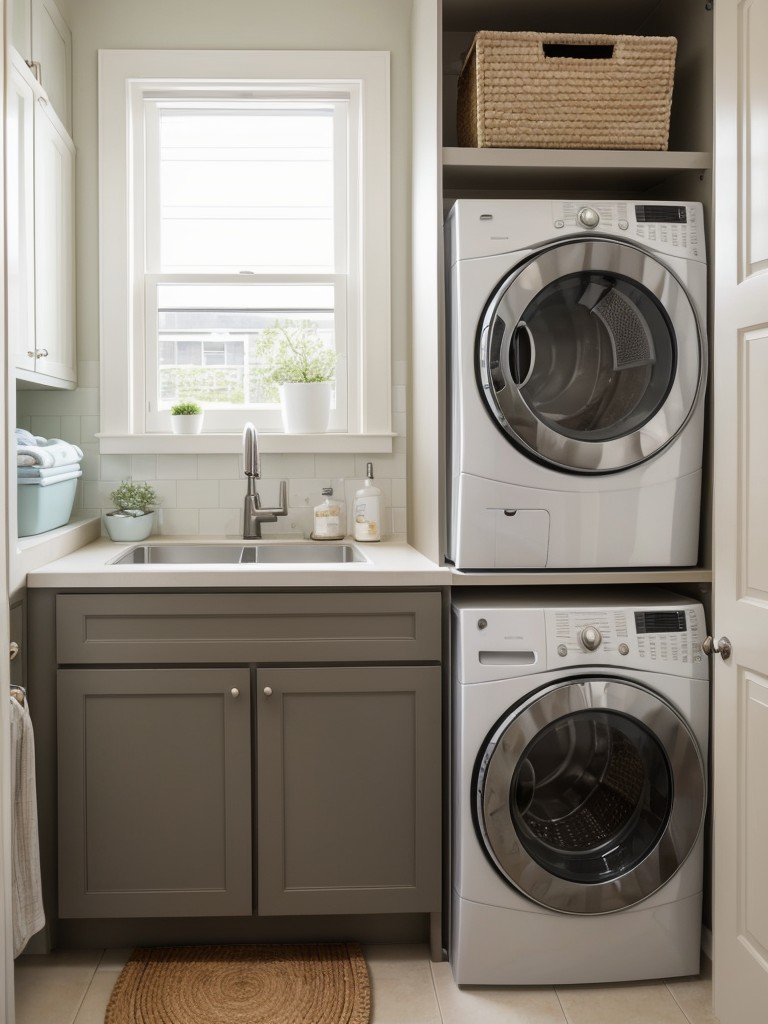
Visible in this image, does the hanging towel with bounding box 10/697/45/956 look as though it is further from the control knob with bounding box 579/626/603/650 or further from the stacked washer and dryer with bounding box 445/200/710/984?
the control knob with bounding box 579/626/603/650

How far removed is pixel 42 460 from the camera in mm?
2277

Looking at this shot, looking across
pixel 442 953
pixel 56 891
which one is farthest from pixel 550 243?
pixel 56 891

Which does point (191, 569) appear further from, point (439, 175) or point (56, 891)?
point (439, 175)

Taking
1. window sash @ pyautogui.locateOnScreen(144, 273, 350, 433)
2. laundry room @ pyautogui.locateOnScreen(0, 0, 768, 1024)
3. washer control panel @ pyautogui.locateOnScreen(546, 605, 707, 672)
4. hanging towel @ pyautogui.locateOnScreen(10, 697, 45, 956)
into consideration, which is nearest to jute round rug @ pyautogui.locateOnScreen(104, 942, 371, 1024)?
laundry room @ pyautogui.locateOnScreen(0, 0, 768, 1024)

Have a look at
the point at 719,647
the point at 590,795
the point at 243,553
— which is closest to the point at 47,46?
the point at 243,553

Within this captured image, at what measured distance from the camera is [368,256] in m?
2.79

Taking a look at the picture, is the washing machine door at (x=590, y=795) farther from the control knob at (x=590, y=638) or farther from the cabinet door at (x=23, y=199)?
the cabinet door at (x=23, y=199)

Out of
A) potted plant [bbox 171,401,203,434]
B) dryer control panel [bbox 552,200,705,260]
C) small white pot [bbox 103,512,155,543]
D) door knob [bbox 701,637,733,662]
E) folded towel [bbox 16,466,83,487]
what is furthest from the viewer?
potted plant [bbox 171,401,203,434]

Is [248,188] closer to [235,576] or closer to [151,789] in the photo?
[235,576]

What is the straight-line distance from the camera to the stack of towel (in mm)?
2254

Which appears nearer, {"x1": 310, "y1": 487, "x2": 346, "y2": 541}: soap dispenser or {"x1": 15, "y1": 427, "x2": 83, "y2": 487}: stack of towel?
{"x1": 15, "y1": 427, "x2": 83, "y2": 487}: stack of towel

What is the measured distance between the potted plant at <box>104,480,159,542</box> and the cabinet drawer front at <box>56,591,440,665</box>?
0.61 metres

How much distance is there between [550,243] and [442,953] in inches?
70.7

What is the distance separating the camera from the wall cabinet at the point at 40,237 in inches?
84.4
